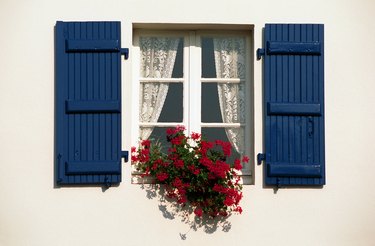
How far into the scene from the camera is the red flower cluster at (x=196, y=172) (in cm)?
661

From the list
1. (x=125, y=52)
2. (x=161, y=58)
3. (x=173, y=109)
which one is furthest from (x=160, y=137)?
(x=125, y=52)

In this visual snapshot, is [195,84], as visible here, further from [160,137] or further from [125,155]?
[125,155]

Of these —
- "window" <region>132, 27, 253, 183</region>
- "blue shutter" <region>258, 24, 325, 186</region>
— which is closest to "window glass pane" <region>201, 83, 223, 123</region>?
"window" <region>132, 27, 253, 183</region>

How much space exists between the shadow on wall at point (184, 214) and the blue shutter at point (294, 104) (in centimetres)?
52

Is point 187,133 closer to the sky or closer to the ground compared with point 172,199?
closer to the sky

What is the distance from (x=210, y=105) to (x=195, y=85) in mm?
214

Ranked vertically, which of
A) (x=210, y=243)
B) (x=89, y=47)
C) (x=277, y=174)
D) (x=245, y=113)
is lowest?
(x=210, y=243)

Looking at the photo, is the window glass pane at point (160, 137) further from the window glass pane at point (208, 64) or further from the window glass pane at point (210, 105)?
the window glass pane at point (208, 64)

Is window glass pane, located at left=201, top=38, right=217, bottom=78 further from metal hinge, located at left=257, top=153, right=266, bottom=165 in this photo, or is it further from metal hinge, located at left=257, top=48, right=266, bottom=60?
metal hinge, located at left=257, top=153, right=266, bottom=165

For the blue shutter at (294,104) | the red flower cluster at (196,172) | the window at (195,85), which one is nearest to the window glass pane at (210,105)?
the window at (195,85)
